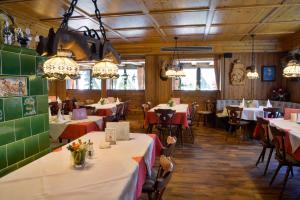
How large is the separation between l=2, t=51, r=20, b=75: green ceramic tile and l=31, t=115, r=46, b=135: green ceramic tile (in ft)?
1.75

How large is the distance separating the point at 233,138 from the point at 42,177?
532 cm

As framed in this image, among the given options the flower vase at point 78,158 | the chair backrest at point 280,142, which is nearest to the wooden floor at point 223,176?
the chair backrest at point 280,142

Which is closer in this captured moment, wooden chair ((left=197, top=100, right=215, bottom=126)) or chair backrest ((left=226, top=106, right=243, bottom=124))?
chair backrest ((left=226, top=106, right=243, bottom=124))

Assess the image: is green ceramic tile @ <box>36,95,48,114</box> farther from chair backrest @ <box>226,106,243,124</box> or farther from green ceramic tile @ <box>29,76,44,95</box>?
chair backrest @ <box>226,106,243,124</box>

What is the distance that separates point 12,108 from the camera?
221 cm

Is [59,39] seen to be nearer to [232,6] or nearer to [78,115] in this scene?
[78,115]

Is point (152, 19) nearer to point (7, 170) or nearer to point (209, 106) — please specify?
point (7, 170)

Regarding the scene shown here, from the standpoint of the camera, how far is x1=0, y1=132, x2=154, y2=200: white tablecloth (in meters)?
1.40

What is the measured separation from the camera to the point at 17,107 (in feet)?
7.48

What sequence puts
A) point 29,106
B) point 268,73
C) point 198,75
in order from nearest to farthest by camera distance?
point 29,106 → point 268,73 → point 198,75

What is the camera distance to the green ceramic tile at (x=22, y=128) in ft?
7.52

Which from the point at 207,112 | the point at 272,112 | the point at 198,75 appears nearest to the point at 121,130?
the point at 272,112

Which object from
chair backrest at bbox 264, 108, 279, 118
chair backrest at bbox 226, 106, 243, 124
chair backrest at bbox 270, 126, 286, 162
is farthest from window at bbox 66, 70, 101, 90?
chair backrest at bbox 270, 126, 286, 162

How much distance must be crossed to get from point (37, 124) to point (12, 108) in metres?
0.43
